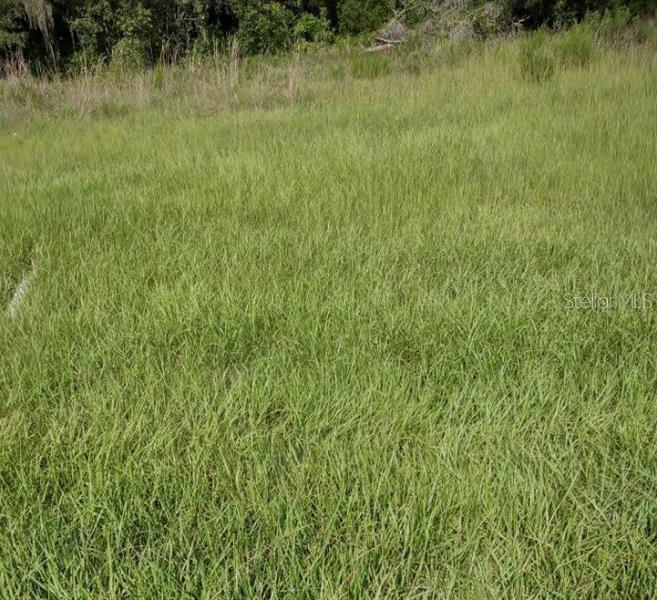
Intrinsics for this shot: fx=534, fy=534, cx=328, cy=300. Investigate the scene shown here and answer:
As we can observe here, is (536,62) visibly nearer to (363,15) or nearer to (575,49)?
(575,49)

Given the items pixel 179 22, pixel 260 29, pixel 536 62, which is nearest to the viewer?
pixel 536 62

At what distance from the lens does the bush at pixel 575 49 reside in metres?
6.81

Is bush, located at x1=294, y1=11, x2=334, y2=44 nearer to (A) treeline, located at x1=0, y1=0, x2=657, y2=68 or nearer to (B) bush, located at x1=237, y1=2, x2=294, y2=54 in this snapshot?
(A) treeline, located at x1=0, y1=0, x2=657, y2=68

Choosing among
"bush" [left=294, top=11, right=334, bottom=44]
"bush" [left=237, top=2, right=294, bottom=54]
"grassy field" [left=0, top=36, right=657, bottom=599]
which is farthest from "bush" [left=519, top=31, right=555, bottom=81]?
"bush" [left=294, top=11, right=334, bottom=44]

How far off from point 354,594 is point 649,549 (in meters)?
0.56

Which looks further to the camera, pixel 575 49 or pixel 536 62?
pixel 575 49

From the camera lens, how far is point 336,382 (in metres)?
1.47

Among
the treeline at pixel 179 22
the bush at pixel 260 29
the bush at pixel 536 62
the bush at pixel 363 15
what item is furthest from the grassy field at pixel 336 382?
the bush at pixel 363 15

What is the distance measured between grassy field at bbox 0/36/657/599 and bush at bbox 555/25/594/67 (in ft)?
13.1

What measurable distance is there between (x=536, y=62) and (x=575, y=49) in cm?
87

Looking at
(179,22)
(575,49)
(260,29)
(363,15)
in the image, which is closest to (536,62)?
(575,49)

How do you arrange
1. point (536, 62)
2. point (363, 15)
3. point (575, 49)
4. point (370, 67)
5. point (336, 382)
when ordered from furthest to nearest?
point (363, 15) < point (370, 67) < point (575, 49) < point (536, 62) < point (336, 382)

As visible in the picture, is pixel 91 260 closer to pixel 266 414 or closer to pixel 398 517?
pixel 266 414

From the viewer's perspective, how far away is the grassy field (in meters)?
1.01
